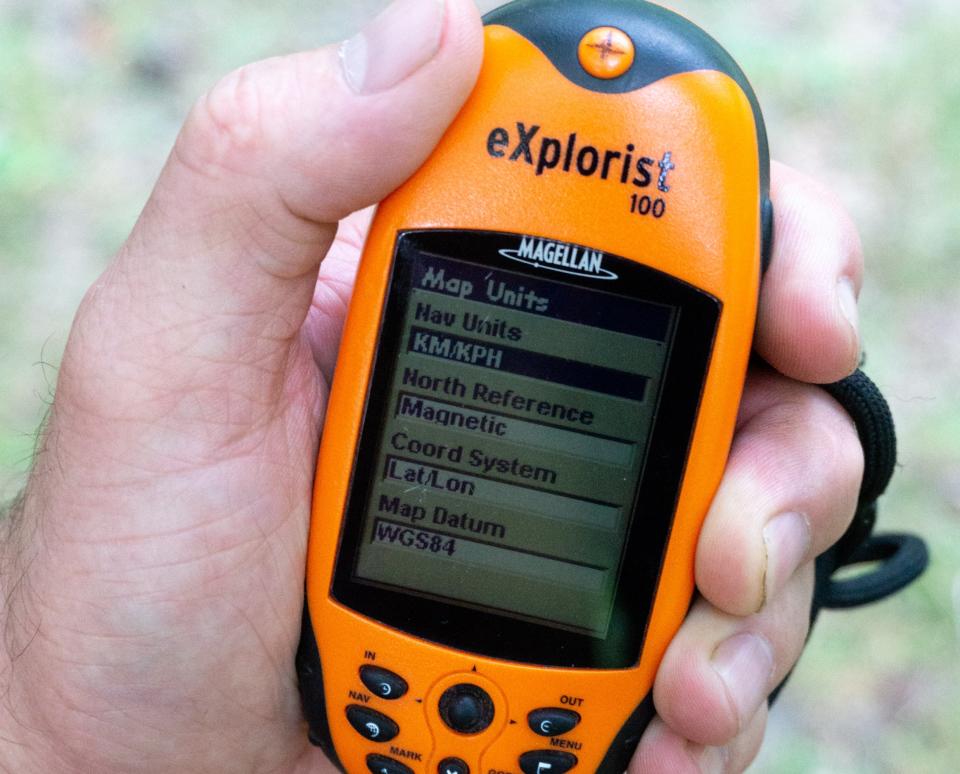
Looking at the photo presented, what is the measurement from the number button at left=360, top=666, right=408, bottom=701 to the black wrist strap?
2.27 ft

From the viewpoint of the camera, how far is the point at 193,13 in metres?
3.98

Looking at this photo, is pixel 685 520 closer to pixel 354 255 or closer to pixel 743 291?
pixel 743 291

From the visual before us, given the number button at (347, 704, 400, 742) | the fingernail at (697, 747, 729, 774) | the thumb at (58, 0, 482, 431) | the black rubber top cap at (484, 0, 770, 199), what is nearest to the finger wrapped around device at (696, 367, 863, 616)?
the fingernail at (697, 747, 729, 774)

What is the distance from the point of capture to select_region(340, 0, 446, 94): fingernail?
1678 millimetres

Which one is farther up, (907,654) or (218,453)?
(218,453)

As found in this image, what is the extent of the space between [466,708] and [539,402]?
445 millimetres

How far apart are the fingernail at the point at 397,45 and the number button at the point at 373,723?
87 centimetres

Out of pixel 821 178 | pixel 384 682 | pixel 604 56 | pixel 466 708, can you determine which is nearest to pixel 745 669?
pixel 466 708

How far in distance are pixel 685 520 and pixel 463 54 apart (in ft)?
2.31

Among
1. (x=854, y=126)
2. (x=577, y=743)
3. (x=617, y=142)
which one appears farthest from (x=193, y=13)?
(x=577, y=743)

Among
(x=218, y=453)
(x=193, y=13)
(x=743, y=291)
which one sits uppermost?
(x=193, y=13)

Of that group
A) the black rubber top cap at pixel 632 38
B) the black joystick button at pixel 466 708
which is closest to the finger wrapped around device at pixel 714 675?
the black joystick button at pixel 466 708

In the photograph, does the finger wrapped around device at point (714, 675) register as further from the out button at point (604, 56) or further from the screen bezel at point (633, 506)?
the out button at point (604, 56)

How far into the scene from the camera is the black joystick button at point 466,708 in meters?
1.88
